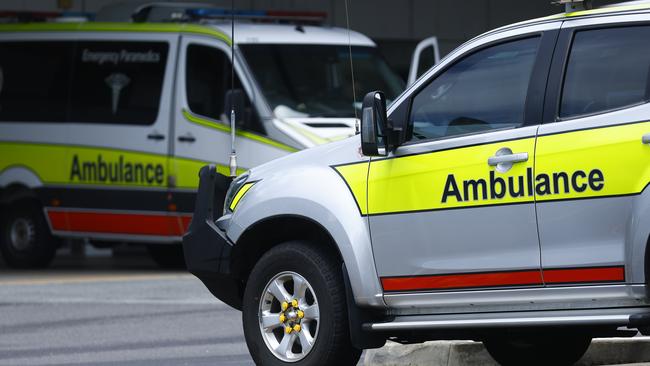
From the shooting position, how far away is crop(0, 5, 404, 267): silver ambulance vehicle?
15.9 metres

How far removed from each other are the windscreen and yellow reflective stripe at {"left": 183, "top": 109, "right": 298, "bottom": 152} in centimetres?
Answer: 32

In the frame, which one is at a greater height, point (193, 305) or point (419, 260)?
point (419, 260)

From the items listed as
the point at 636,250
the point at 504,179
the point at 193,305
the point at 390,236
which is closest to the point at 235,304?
the point at 390,236

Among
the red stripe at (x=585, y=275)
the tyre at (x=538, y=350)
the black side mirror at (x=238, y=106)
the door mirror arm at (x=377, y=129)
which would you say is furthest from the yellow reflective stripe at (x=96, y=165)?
the red stripe at (x=585, y=275)

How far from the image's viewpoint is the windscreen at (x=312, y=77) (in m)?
15.9

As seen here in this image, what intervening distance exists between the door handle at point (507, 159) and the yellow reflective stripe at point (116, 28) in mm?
8911

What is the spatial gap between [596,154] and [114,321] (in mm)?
6432

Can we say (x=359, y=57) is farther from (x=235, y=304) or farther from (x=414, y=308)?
(x=414, y=308)

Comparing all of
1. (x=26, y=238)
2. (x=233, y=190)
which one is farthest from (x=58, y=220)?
(x=233, y=190)

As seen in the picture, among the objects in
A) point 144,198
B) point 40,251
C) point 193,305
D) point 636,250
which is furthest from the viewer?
point 40,251

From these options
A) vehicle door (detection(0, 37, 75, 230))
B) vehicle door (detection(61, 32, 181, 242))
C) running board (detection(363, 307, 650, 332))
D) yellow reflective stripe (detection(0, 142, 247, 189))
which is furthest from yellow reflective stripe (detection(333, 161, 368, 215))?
vehicle door (detection(0, 37, 75, 230))

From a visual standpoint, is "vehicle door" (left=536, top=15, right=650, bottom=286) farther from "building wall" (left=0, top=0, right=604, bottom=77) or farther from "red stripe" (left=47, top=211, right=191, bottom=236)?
"building wall" (left=0, top=0, right=604, bottom=77)

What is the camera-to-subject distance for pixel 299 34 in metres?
16.5

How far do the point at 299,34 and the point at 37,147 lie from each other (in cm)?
309
